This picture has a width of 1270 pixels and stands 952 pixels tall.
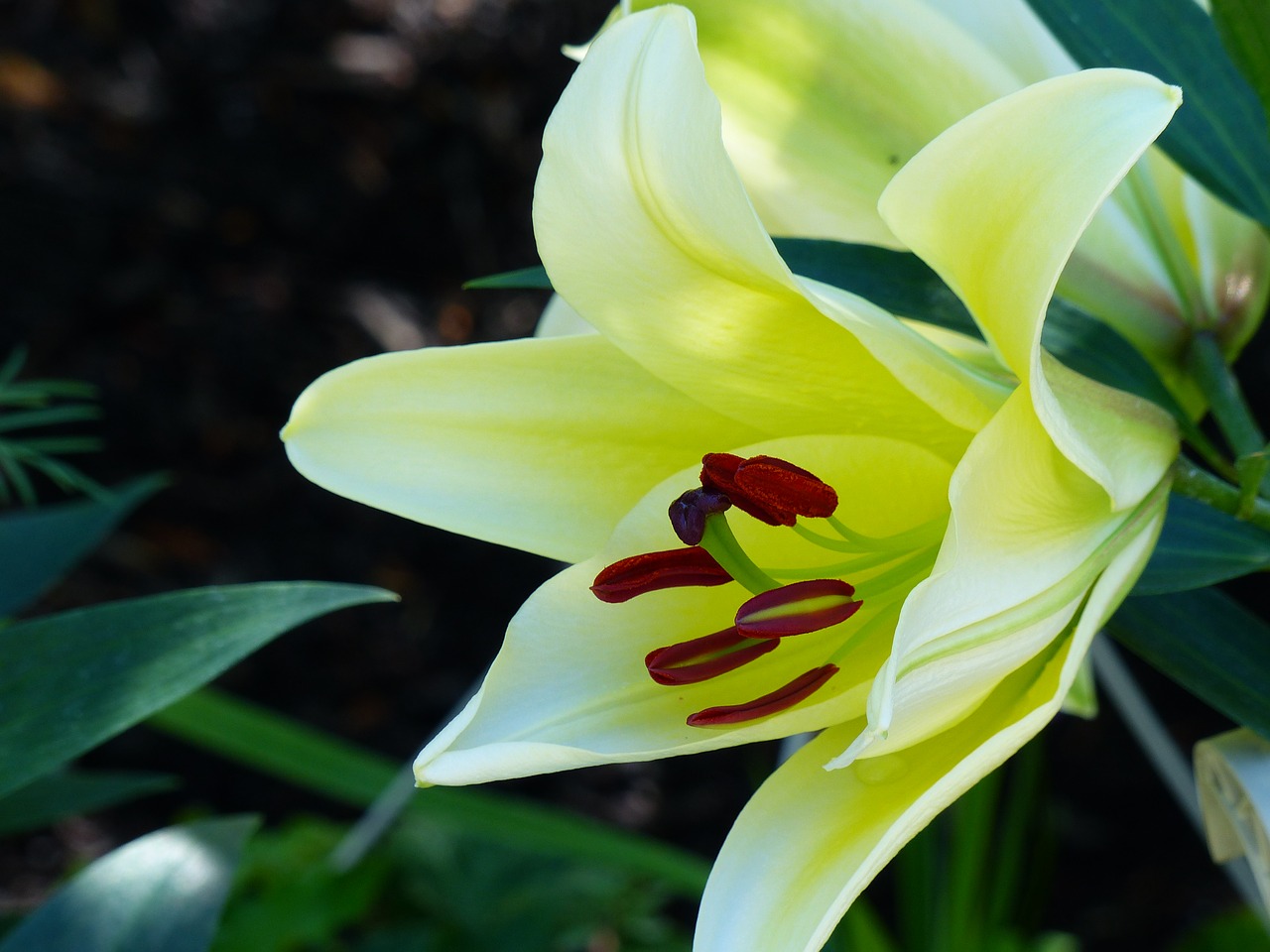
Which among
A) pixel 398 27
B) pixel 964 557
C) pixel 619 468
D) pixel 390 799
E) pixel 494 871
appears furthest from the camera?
pixel 398 27

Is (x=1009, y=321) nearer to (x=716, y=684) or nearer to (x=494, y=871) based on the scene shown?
(x=716, y=684)

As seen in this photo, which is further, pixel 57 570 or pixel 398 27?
pixel 398 27

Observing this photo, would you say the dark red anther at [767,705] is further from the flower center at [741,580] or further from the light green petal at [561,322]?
the light green petal at [561,322]

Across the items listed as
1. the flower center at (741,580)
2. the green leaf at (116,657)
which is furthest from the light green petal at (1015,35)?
the green leaf at (116,657)

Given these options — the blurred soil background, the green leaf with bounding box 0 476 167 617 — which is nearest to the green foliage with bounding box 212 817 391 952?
the green leaf with bounding box 0 476 167 617

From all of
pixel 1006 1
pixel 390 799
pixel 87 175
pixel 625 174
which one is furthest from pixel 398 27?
pixel 625 174

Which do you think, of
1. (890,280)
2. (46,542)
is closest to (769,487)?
(890,280)

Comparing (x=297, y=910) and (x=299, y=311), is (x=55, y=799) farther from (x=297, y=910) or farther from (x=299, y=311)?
(x=299, y=311)

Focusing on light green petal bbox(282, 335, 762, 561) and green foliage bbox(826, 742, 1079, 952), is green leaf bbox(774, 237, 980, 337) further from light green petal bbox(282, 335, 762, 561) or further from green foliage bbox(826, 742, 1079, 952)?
green foliage bbox(826, 742, 1079, 952)

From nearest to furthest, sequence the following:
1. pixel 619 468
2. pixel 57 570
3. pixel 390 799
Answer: pixel 619 468 → pixel 57 570 → pixel 390 799

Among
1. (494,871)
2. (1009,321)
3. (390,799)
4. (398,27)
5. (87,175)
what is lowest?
(494,871)
